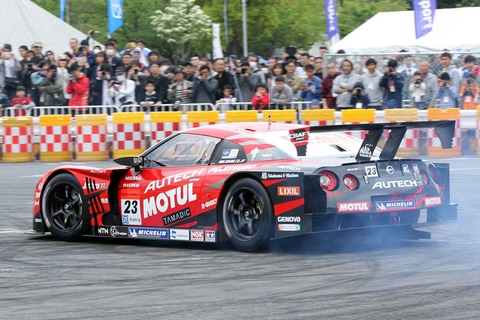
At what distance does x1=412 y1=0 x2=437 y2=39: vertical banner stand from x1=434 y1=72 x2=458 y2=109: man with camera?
5249 millimetres

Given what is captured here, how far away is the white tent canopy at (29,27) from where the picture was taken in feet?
103

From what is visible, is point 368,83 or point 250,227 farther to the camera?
point 368,83

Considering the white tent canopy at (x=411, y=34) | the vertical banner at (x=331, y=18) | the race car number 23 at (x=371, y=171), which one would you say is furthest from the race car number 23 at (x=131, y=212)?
the vertical banner at (x=331, y=18)

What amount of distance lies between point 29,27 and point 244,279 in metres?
25.6

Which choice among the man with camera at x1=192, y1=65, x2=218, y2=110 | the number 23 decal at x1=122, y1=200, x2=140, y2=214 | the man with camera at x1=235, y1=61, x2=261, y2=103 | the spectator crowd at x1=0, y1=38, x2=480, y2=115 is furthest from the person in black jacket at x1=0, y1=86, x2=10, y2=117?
the number 23 decal at x1=122, y1=200, x2=140, y2=214

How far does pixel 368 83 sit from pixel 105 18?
38.4 metres

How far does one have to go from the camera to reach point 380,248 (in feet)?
29.4

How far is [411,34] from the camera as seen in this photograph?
3219cm

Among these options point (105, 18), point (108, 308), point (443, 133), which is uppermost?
point (105, 18)

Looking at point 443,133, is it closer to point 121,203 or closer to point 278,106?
point 121,203

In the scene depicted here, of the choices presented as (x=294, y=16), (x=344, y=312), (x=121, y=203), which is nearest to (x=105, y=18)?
(x=294, y=16)

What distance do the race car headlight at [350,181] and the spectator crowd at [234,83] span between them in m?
10.0

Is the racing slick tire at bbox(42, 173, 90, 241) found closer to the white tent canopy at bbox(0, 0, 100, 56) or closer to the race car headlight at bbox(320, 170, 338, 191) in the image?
the race car headlight at bbox(320, 170, 338, 191)

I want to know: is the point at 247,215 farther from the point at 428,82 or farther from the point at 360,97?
the point at 428,82
